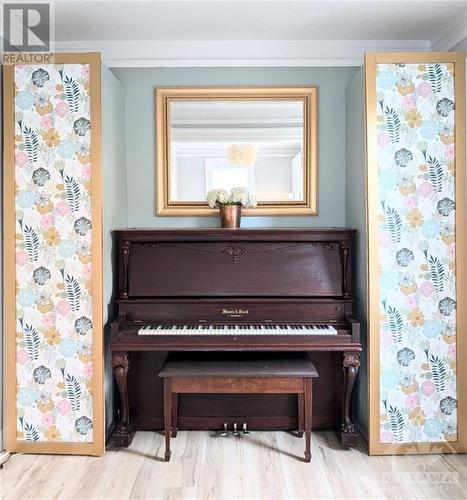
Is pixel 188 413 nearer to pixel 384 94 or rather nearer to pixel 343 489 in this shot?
pixel 343 489

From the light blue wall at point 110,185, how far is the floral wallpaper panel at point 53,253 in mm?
119

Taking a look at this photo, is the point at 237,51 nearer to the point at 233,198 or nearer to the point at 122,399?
the point at 233,198

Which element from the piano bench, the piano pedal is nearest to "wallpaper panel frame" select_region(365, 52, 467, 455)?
the piano bench

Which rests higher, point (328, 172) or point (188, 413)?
point (328, 172)

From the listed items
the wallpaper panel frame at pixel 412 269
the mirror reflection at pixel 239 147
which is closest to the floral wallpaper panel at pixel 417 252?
the wallpaper panel frame at pixel 412 269

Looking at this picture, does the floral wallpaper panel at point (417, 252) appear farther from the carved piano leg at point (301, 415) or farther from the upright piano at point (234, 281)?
the carved piano leg at point (301, 415)

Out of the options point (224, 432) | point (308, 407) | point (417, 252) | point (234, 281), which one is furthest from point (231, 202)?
point (224, 432)

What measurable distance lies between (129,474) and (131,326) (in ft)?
2.75

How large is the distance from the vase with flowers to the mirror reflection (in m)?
0.18

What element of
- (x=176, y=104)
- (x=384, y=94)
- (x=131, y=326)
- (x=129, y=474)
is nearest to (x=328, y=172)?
(x=384, y=94)

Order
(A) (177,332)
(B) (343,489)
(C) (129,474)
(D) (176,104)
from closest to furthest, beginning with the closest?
(B) (343,489), (C) (129,474), (A) (177,332), (D) (176,104)

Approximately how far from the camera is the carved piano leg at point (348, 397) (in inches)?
122

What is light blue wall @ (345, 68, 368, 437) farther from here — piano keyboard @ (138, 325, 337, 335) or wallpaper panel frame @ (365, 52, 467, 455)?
piano keyboard @ (138, 325, 337, 335)

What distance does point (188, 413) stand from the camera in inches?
137
